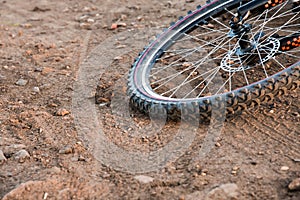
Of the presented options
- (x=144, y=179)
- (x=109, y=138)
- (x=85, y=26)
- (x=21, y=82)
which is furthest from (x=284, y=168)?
(x=85, y=26)

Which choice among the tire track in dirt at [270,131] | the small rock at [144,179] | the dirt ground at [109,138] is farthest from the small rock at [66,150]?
the tire track in dirt at [270,131]

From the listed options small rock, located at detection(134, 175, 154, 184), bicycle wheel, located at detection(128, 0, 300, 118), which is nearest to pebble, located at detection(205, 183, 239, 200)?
small rock, located at detection(134, 175, 154, 184)

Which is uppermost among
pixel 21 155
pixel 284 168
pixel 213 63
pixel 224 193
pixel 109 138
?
pixel 213 63

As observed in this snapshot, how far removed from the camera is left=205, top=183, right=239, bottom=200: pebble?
2658 mm

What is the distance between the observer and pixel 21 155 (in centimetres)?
322

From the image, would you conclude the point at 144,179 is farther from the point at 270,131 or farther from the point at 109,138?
the point at 270,131

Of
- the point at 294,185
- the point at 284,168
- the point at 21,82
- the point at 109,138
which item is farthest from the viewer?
the point at 21,82

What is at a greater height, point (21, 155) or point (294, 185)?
point (294, 185)

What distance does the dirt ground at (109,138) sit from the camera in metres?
2.81

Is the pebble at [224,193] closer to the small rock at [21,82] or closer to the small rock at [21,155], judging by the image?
the small rock at [21,155]

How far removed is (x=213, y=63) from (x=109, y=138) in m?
1.22

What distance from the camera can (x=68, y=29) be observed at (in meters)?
5.56

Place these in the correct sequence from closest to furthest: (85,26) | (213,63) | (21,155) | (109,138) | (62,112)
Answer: (21,155) → (109,138) → (62,112) → (213,63) → (85,26)

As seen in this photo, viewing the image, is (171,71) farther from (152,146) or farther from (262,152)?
(262,152)
